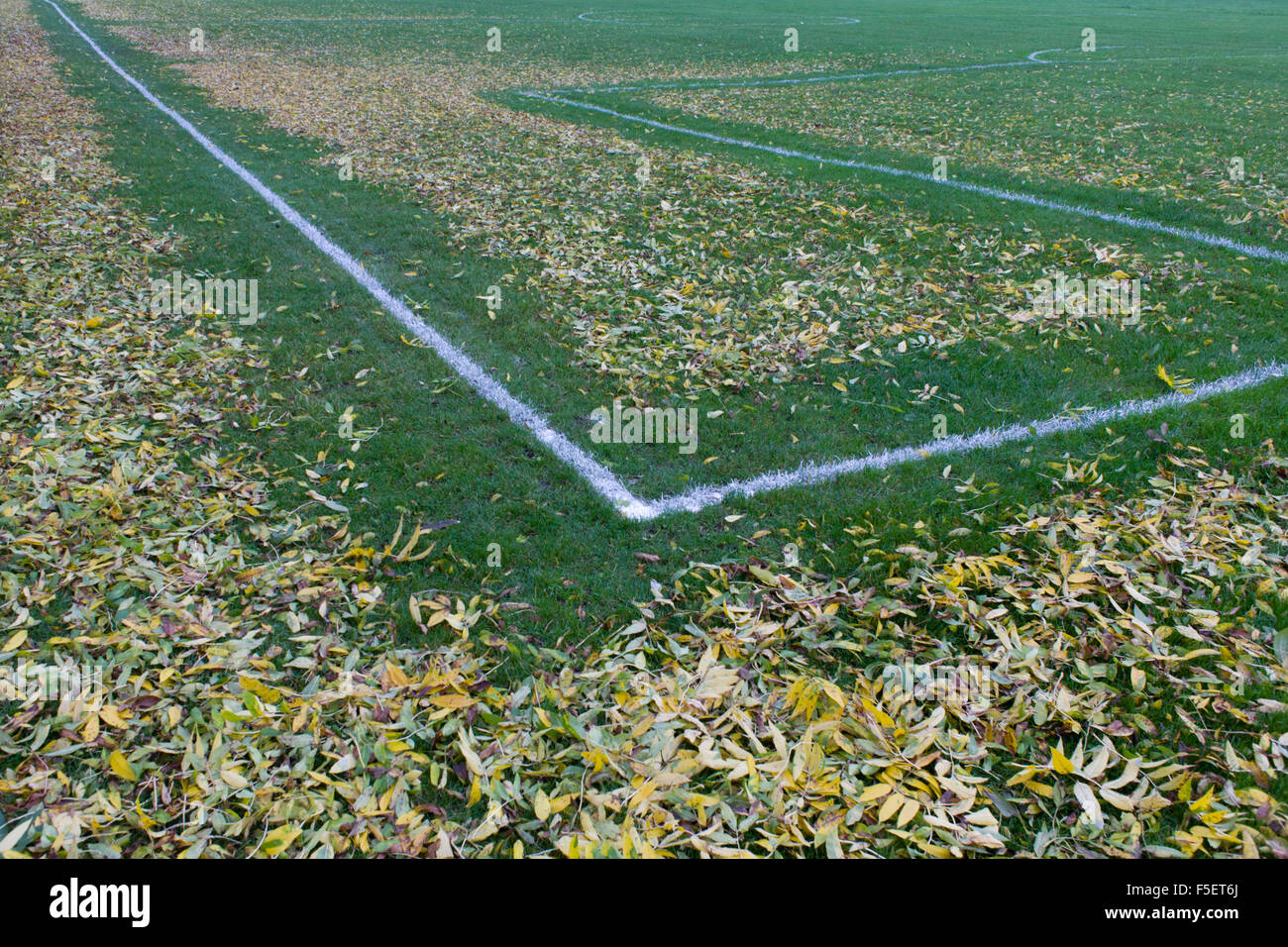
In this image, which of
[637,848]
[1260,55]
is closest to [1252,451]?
[637,848]

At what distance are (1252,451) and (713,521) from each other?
365 centimetres

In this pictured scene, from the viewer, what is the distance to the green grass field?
14.7ft

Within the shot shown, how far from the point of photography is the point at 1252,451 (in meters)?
5.56

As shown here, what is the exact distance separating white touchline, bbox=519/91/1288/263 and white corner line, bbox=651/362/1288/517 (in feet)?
11.5

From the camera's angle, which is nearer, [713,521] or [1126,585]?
[1126,585]

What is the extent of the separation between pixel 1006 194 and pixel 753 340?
663 cm

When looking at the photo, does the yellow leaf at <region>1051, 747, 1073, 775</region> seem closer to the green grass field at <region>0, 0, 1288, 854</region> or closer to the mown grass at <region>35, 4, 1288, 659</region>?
the green grass field at <region>0, 0, 1288, 854</region>

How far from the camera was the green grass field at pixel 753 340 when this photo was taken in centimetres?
447

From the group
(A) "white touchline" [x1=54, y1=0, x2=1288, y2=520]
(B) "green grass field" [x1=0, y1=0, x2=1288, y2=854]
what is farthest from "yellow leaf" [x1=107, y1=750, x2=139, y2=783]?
(A) "white touchline" [x1=54, y1=0, x2=1288, y2=520]

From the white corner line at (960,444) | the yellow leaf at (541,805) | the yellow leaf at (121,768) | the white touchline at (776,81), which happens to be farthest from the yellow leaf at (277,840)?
the white touchline at (776,81)

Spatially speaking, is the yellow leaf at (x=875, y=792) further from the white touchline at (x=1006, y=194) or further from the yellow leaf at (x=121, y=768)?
the white touchline at (x=1006, y=194)

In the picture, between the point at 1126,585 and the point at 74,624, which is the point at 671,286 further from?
the point at 74,624

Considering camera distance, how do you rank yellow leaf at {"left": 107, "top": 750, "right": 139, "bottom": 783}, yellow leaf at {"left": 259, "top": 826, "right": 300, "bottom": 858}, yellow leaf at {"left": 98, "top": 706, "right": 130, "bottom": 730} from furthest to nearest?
yellow leaf at {"left": 98, "top": 706, "right": 130, "bottom": 730} < yellow leaf at {"left": 107, "top": 750, "right": 139, "bottom": 783} < yellow leaf at {"left": 259, "top": 826, "right": 300, "bottom": 858}

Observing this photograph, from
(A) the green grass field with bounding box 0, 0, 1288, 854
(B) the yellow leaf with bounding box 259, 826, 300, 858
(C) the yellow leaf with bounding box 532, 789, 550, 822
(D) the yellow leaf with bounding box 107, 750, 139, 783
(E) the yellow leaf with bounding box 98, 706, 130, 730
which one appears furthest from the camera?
Result: (A) the green grass field with bounding box 0, 0, 1288, 854
